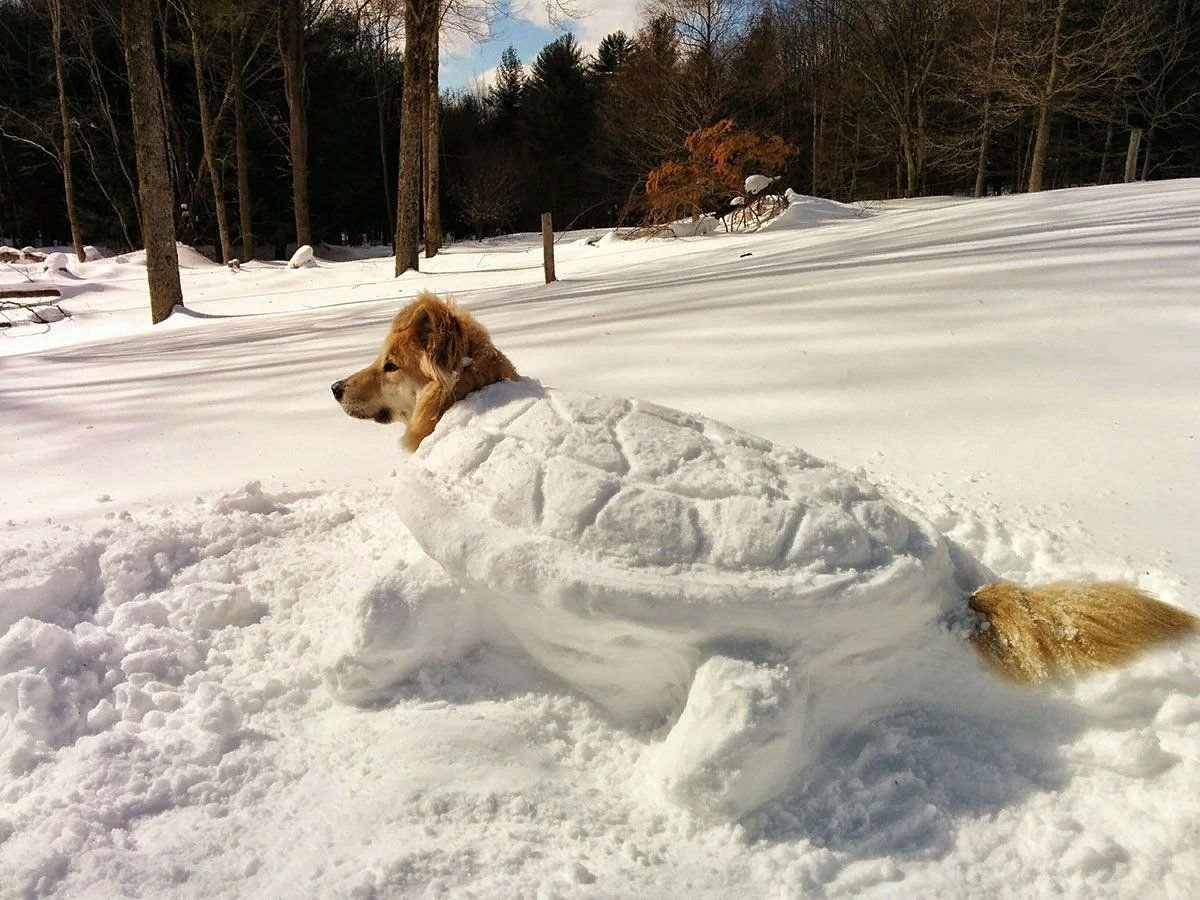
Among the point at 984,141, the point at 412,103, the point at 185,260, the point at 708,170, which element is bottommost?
the point at 185,260

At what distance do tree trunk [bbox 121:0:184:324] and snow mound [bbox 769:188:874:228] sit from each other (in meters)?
11.7

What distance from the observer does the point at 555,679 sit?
7.68 feet

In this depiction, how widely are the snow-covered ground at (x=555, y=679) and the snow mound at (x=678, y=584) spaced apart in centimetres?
11

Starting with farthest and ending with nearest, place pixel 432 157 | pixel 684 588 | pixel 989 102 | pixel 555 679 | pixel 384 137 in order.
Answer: pixel 384 137 → pixel 989 102 → pixel 432 157 → pixel 555 679 → pixel 684 588

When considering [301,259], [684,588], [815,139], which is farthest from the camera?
[815,139]

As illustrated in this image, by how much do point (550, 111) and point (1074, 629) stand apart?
38.2 meters

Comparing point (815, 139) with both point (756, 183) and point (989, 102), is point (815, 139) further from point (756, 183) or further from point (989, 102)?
point (756, 183)

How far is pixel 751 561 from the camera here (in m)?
1.95

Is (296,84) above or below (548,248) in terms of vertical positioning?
above

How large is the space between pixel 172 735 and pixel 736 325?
4581mm

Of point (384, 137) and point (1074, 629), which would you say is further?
point (384, 137)

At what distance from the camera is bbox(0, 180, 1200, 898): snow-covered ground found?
69.2 inches

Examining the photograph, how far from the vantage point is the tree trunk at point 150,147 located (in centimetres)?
951

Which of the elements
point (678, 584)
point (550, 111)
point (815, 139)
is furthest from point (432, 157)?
point (550, 111)
